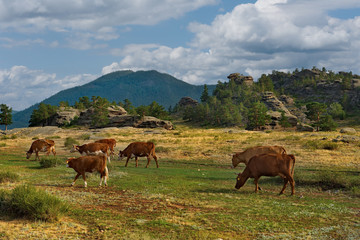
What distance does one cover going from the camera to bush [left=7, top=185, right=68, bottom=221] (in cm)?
988

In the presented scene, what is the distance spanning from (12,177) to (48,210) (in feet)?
27.2

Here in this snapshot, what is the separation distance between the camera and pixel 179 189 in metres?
16.5

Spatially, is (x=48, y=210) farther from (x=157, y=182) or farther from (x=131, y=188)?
(x=157, y=182)

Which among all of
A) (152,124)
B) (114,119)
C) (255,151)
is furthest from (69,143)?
(114,119)

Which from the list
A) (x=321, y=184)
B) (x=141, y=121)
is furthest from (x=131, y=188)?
(x=141, y=121)

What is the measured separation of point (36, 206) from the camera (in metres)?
10.0

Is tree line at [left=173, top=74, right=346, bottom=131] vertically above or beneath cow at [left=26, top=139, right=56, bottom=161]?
above

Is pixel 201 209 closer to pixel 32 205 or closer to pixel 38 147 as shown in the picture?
pixel 32 205

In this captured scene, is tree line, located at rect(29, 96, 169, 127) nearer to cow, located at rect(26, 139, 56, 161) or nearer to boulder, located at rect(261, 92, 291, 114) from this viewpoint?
boulder, located at rect(261, 92, 291, 114)

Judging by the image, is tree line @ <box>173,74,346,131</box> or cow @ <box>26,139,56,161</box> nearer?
cow @ <box>26,139,56,161</box>

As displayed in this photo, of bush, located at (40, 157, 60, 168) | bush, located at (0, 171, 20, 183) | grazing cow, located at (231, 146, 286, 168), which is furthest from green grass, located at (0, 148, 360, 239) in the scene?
bush, located at (40, 157, 60, 168)

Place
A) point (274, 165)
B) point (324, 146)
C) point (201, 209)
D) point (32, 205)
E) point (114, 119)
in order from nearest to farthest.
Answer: point (32, 205) < point (201, 209) < point (274, 165) < point (324, 146) < point (114, 119)

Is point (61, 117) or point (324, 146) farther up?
point (61, 117)

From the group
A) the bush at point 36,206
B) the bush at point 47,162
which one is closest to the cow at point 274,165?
the bush at point 36,206
